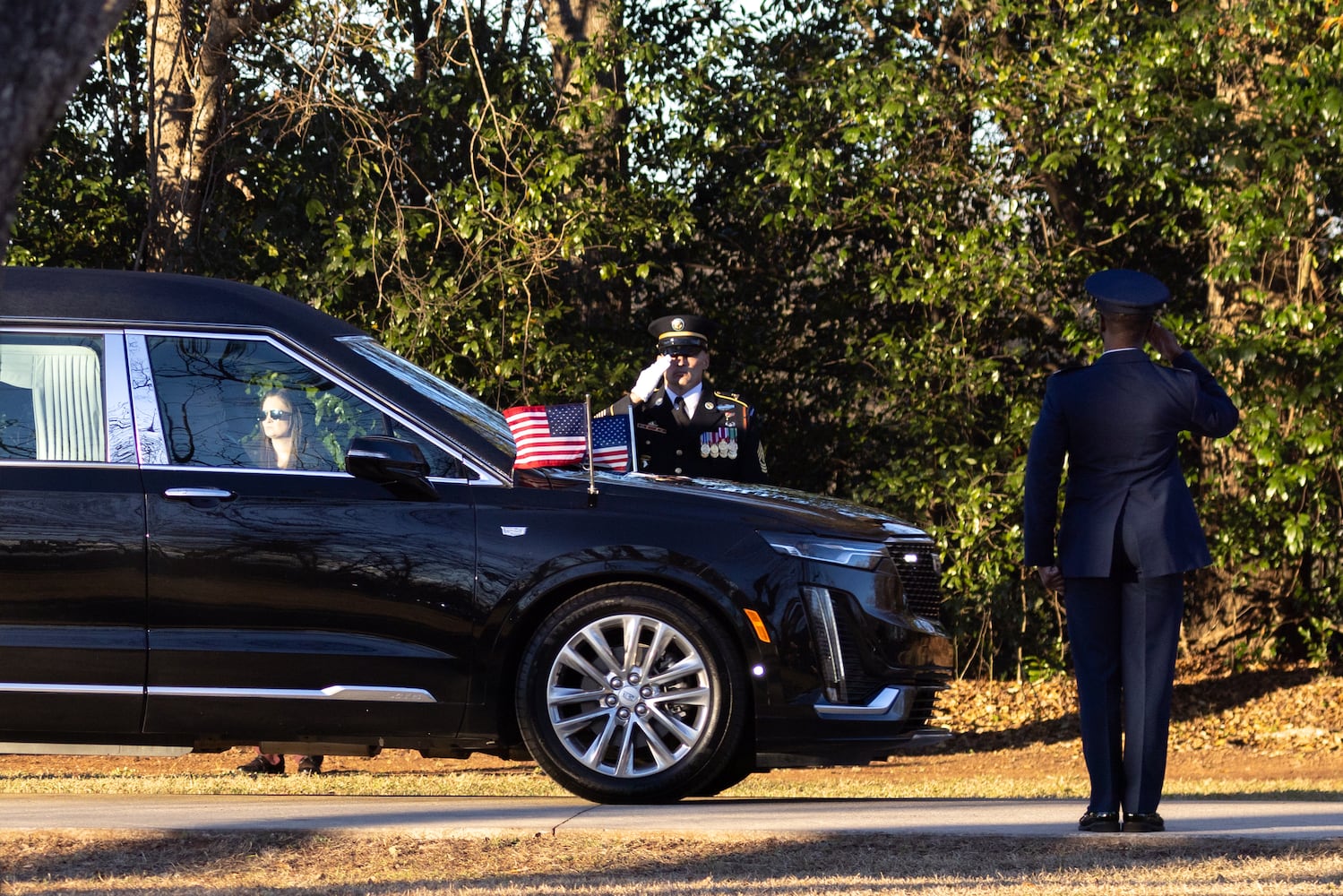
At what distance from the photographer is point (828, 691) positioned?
660 cm

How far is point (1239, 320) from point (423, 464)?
7.36m

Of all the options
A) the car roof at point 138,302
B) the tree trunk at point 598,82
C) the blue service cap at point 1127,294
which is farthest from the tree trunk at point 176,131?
the blue service cap at point 1127,294

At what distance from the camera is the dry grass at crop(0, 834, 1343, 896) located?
5.05 m

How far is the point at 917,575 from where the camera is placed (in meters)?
7.06

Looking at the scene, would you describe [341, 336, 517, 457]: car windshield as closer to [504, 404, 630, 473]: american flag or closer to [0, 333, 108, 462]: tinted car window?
[504, 404, 630, 473]: american flag

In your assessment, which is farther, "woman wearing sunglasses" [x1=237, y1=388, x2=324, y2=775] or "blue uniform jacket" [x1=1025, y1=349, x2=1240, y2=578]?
"woman wearing sunglasses" [x1=237, y1=388, x2=324, y2=775]

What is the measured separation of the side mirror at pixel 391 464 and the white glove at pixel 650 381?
117 inches

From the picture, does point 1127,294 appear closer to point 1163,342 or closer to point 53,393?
point 1163,342

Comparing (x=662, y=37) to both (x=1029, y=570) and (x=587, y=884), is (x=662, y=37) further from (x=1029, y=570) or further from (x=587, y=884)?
(x=587, y=884)

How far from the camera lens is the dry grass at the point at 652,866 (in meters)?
5.05

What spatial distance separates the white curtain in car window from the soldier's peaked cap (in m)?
3.66

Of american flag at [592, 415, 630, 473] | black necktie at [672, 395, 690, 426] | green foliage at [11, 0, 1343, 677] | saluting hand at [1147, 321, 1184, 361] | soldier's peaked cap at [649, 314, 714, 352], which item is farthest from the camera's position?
green foliage at [11, 0, 1343, 677]

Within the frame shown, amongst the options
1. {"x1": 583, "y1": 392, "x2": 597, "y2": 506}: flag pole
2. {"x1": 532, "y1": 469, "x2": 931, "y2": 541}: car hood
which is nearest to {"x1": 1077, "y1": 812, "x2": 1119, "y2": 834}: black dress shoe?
{"x1": 532, "y1": 469, "x2": 931, "y2": 541}: car hood

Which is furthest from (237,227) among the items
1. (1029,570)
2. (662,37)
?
(1029,570)
